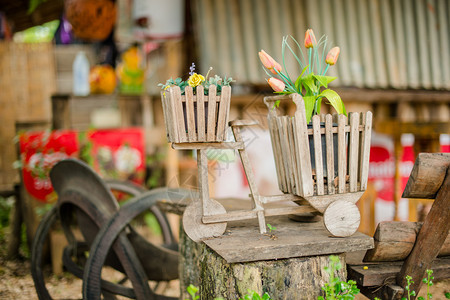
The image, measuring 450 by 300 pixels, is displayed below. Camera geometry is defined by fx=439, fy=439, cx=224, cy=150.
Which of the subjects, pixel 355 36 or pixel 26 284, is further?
pixel 355 36

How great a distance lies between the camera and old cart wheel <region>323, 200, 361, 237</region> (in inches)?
81.7

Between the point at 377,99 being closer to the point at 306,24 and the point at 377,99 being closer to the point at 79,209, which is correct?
the point at 306,24

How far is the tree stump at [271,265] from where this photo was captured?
198 cm

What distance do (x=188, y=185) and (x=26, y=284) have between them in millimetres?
2476

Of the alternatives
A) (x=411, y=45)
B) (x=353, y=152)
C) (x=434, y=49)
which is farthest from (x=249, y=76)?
(x=353, y=152)

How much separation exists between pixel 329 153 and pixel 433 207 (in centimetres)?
56

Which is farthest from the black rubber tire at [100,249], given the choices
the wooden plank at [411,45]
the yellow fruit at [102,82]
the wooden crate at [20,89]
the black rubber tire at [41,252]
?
the wooden crate at [20,89]

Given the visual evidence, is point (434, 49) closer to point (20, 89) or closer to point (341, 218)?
point (341, 218)

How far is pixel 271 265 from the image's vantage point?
201 centimetres

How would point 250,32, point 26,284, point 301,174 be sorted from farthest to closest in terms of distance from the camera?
point 250,32 < point 26,284 < point 301,174

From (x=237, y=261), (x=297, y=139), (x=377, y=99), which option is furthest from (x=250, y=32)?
(x=237, y=261)

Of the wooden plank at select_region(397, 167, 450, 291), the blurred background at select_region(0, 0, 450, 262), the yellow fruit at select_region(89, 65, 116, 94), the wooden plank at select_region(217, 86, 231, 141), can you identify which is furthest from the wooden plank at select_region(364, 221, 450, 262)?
the yellow fruit at select_region(89, 65, 116, 94)

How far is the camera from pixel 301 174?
207 centimetres

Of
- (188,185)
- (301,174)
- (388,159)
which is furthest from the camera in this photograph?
(388,159)
